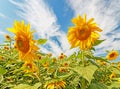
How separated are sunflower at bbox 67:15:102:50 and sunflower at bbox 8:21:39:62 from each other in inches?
19.6

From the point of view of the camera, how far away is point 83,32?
11.2 ft

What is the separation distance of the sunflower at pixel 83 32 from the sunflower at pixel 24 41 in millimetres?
498

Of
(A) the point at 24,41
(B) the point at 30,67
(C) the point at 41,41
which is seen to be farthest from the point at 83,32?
(B) the point at 30,67

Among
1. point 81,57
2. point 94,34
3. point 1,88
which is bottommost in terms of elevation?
point 1,88

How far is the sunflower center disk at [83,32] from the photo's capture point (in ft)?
11.2

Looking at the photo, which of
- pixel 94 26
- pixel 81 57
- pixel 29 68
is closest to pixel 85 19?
pixel 94 26

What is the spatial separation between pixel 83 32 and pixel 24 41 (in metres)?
0.70

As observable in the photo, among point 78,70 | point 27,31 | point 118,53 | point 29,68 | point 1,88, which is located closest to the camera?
point 78,70

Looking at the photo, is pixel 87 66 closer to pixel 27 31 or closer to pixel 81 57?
pixel 81 57

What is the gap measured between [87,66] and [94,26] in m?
0.56

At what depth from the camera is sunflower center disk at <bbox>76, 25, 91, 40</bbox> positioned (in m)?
3.42

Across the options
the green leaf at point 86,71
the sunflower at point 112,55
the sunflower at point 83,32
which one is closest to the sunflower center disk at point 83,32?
the sunflower at point 83,32

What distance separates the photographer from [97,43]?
11.0 feet

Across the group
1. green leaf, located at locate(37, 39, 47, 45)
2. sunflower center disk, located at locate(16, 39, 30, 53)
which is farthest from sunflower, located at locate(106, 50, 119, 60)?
green leaf, located at locate(37, 39, 47, 45)
